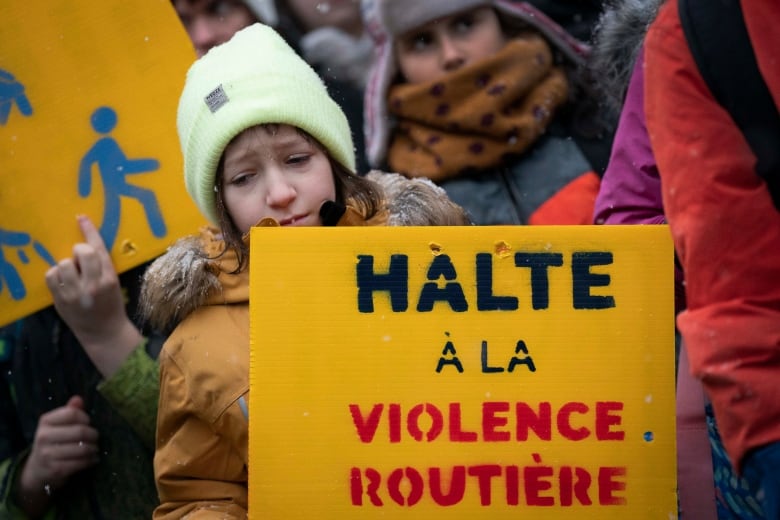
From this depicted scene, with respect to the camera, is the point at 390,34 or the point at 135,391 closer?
the point at 135,391

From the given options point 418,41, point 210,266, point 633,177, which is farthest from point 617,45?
point 210,266

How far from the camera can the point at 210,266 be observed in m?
2.50

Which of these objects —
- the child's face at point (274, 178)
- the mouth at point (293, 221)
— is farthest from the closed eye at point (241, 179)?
the mouth at point (293, 221)

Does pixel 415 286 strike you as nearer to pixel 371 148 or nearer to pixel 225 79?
pixel 225 79

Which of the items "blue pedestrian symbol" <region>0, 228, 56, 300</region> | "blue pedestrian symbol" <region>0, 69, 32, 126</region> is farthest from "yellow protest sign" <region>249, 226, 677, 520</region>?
"blue pedestrian symbol" <region>0, 69, 32, 126</region>

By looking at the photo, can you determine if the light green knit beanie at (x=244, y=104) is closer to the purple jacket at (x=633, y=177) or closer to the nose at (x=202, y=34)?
the nose at (x=202, y=34)

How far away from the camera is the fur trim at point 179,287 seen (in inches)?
97.3

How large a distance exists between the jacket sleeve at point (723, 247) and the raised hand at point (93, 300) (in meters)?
1.50

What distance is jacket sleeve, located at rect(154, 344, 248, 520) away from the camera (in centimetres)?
236

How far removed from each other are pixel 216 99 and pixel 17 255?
75cm

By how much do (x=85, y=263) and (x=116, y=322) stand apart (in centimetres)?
17

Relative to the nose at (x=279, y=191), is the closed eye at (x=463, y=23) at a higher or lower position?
higher

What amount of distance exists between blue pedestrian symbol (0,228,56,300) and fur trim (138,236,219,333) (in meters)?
0.49

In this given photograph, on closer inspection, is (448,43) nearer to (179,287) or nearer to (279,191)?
(279,191)
